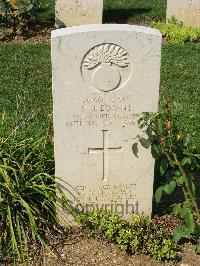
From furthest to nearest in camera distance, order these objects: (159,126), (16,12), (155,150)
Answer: (16,12)
(155,150)
(159,126)

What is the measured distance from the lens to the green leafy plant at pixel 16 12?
9.12 meters

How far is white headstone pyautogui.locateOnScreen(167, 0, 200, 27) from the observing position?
977 centimetres

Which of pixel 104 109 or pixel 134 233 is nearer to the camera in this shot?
pixel 104 109

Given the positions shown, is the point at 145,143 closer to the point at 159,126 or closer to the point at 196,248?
the point at 159,126

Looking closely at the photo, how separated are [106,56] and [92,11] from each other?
6147 mm

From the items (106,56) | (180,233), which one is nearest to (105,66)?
(106,56)

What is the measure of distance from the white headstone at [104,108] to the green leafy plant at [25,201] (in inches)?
7.5

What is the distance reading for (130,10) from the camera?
11.2 meters

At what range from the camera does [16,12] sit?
923 cm

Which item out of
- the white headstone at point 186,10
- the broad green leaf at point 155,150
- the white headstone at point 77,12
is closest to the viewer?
the broad green leaf at point 155,150

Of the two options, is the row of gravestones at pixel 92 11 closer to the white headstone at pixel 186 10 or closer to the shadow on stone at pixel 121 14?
the white headstone at pixel 186 10

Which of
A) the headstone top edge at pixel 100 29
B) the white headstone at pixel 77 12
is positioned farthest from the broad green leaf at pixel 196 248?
the white headstone at pixel 77 12

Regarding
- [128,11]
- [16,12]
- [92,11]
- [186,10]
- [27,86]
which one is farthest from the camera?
[128,11]

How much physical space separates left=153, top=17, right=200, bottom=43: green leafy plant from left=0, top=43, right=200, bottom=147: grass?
0.95ft
